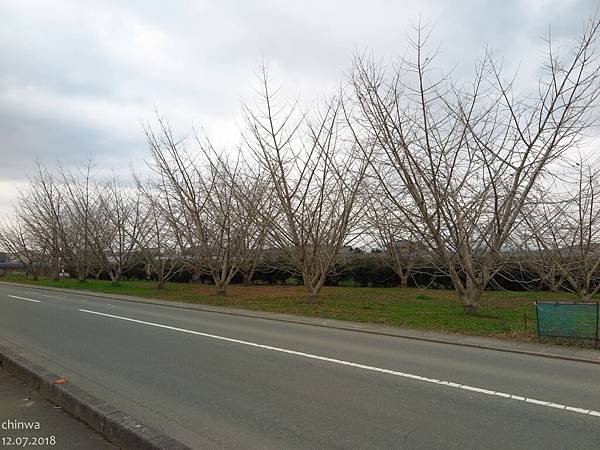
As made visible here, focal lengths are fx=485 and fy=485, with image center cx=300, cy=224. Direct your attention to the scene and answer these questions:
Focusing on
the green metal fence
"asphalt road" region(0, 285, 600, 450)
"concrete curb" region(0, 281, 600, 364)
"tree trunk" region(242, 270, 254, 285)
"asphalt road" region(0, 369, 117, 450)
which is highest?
"tree trunk" region(242, 270, 254, 285)

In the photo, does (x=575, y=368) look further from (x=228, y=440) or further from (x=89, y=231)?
(x=89, y=231)

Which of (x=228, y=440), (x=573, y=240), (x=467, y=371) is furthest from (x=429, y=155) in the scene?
(x=228, y=440)

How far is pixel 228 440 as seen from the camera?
4570mm

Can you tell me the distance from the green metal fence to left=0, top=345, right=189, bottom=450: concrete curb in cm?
935

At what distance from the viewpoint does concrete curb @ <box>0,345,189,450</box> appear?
4188mm

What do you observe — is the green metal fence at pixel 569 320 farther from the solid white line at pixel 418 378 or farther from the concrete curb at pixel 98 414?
the concrete curb at pixel 98 414

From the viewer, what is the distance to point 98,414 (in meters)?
4.82

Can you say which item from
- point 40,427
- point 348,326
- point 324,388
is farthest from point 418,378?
point 348,326

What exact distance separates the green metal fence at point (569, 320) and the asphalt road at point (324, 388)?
1885 mm

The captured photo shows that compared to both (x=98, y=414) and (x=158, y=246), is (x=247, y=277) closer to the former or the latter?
(x=158, y=246)

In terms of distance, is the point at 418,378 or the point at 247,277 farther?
the point at 247,277

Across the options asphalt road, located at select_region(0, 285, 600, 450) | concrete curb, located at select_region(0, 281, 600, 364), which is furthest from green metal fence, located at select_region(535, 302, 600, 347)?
asphalt road, located at select_region(0, 285, 600, 450)

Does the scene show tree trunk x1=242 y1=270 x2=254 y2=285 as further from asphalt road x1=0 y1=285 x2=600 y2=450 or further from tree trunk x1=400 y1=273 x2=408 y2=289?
asphalt road x1=0 y1=285 x2=600 y2=450

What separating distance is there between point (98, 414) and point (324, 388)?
9.37 ft
